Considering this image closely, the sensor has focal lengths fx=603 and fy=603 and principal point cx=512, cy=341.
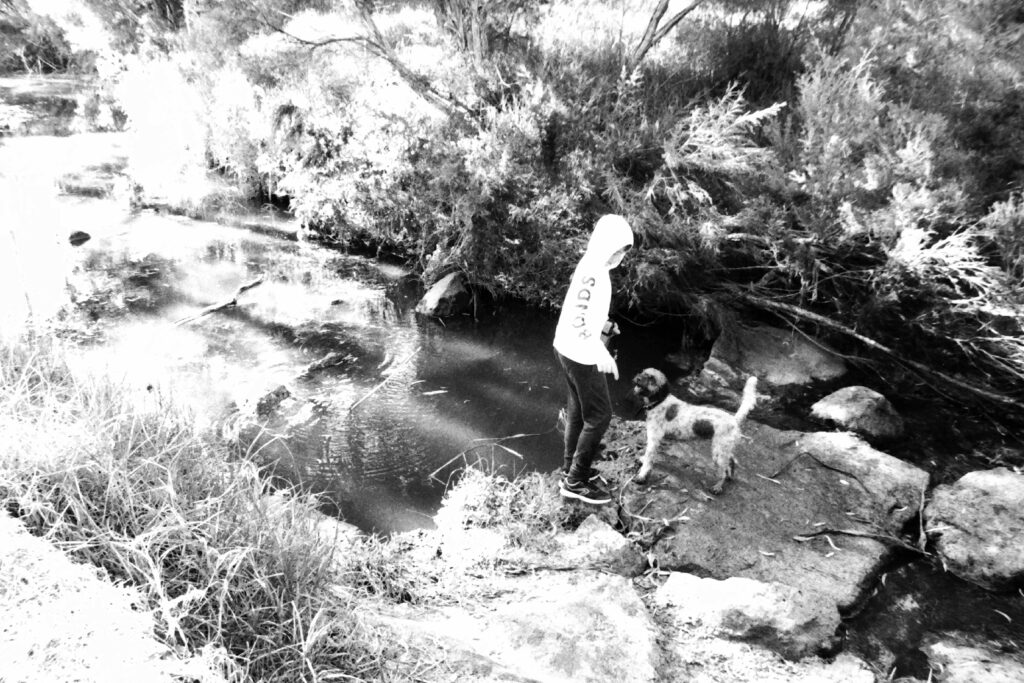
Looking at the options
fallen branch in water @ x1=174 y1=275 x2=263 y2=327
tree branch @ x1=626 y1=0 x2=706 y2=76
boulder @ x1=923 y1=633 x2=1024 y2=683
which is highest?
tree branch @ x1=626 y1=0 x2=706 y2=76

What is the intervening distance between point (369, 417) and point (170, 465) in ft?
8.61

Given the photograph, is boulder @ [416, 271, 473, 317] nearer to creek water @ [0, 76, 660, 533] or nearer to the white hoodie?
creek water @ [0, 76, 660, 533]

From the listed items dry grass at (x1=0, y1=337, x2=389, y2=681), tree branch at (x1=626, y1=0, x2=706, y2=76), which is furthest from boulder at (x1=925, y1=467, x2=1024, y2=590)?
tree branch at (x1=626, y1=0, x2=706, y2=76)

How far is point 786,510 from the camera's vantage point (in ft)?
14.6

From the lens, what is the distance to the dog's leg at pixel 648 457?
4.68m

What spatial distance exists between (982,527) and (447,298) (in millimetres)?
5831

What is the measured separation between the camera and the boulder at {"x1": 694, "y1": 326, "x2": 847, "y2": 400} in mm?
6371

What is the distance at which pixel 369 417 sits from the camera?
562 centimetres

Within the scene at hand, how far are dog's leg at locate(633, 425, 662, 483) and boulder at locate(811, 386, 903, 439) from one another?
1903mm

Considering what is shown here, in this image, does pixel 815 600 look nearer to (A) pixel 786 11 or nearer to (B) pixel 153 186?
(A) pixel 786 11

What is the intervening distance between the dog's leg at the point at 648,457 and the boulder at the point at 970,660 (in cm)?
Result: 196

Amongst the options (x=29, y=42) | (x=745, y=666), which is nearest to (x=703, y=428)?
(x=745, y=666)

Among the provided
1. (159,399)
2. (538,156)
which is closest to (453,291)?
(538,156)

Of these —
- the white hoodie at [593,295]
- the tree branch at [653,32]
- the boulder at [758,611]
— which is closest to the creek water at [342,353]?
the boulder at [758,611]
